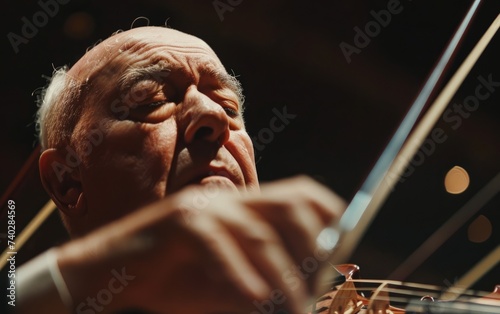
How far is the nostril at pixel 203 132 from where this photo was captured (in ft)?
2.12

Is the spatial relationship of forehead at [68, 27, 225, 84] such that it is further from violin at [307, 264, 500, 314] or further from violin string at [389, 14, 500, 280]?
violin string at [389, 14, 500, 280]

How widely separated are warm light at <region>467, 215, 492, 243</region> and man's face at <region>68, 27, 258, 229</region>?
1.62 ft

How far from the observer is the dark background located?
3.21ft

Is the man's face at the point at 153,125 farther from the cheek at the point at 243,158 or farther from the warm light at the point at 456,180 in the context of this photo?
the warm light at the point at 456,180

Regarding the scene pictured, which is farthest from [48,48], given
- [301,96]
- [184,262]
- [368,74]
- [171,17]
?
[184,262]

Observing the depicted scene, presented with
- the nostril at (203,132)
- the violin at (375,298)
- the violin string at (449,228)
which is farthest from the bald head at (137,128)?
the violin string at (449,228)

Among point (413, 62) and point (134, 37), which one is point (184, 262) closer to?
point (134, 37)

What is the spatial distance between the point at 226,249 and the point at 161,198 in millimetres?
237

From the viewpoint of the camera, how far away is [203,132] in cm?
65

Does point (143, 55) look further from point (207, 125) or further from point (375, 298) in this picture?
point (375, 298)

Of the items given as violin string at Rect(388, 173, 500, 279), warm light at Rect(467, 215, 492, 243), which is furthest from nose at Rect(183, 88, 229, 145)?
warm light at Rect(467, 215, 492, 243)

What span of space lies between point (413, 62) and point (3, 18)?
74 centimetres

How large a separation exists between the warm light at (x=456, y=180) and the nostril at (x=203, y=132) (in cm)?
57

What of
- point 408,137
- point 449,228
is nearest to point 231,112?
point 408,137
